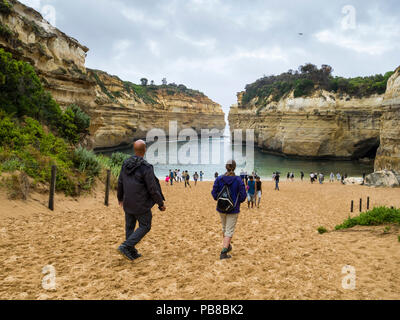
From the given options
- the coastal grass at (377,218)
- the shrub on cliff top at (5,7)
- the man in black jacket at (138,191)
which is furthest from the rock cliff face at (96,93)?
the coastal grass at (377,218)

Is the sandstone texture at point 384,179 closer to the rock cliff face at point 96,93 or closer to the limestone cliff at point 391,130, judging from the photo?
the limestone cliff at point 391,130

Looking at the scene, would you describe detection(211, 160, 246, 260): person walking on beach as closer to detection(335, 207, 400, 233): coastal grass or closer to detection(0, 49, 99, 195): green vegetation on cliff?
detection(335, 207, 400, 233): coastal grass

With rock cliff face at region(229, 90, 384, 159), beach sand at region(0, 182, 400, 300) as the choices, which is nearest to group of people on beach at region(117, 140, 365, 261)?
beach sand at region(0, 182, 400, 300)

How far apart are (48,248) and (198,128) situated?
108 m

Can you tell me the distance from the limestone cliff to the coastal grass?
2489cm

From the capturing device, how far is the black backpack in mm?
3881

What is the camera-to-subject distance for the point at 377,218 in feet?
20.5

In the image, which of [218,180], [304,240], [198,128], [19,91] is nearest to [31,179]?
[19,91]

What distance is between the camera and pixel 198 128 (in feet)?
366

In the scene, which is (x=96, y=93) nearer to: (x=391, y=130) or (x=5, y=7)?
(x=5, y=7)

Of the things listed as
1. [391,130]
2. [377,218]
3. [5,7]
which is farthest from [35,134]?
[391,130]

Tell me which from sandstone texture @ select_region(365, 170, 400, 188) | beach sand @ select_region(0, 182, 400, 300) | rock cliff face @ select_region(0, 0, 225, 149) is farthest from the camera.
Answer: sandstone texture @ select_region(365, 170, 400, 188)

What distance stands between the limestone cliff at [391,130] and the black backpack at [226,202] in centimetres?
2947
